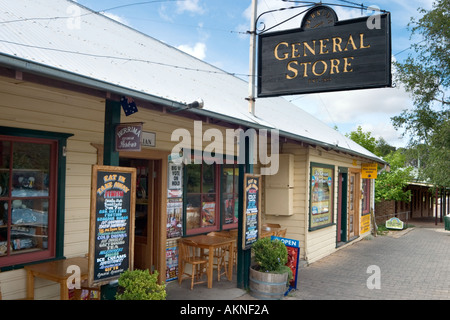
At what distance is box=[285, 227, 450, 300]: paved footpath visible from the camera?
6953mm

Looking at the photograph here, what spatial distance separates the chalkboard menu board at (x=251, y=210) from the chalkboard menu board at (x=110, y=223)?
271 centimetres

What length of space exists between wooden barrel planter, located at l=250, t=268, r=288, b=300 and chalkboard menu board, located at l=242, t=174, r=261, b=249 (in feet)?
1.80

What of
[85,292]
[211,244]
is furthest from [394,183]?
[85,292]

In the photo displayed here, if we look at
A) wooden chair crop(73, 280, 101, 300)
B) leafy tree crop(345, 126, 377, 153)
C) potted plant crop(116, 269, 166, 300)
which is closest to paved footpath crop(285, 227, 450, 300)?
wooden chair crop(73, 280, 101, 300)

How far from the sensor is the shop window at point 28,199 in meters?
4.42

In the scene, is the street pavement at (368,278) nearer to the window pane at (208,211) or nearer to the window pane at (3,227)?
the window pane at (208,211)

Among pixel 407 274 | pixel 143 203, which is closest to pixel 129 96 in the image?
pixel 143 203

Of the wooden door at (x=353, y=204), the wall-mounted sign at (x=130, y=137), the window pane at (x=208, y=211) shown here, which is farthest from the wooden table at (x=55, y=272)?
the wooden door at (x=353, y=204)

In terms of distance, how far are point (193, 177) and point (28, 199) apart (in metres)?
3.20

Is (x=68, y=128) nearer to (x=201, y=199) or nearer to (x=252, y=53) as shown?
(x=201, y=199)

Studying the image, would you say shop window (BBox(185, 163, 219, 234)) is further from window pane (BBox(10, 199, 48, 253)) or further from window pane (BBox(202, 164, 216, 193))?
window pane (BBox(10, 199, 48, 253))

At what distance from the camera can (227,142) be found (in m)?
7.86

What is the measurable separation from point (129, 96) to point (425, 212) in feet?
102

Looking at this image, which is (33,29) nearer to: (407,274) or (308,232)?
(308,232)
